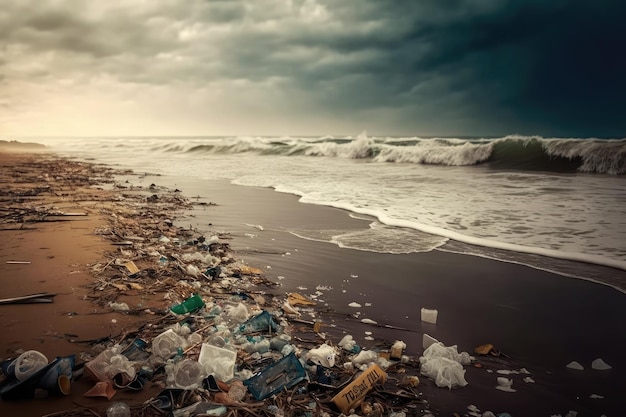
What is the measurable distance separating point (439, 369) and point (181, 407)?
1540 mm

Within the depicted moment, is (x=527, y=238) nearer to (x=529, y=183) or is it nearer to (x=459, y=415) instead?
(x=459, y=415)

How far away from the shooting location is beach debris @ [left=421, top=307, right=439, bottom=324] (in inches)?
130

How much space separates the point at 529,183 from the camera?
482 inches

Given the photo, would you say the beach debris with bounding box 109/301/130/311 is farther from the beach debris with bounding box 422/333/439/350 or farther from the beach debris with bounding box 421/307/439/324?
the beach debris with bounding box 421/307/439/324

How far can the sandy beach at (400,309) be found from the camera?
237cm

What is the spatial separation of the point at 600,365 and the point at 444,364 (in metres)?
1.14

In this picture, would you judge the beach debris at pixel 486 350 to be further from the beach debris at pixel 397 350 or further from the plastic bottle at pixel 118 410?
the plastic bottle at pixel 118 410

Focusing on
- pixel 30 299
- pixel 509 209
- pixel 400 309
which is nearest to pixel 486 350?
pixel 400 309

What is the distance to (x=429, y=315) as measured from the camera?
10.9ft

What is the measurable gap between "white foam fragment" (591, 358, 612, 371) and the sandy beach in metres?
0.04

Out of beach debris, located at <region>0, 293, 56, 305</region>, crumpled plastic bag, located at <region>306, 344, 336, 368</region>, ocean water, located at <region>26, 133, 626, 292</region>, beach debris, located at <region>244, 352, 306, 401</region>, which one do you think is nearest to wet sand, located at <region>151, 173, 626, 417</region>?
crumpled plastic bag, located at <region>306, 344, 336, 368</region>

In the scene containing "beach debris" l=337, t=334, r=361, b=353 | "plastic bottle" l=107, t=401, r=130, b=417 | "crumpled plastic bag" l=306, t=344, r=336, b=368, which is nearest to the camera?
"plastic bottle" l=107, t=401, r=130, b=417

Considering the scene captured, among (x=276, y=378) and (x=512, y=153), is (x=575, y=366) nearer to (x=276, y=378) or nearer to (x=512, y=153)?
(x=276, y=378)

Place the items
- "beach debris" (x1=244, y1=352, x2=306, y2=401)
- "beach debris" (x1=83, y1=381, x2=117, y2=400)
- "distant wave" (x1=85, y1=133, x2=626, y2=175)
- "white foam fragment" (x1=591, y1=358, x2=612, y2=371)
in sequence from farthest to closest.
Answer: "distant wave" (x1=85, y1=133, x2=626, y2=175)
"white foam fragment" (x1=591, y1=358, x2=612, y2=371)
"beach debris" (x1=244, y1=352, x2=306, y2=401)
"beach debris" (x1=83, y1=381, x2=117, y2=400)
